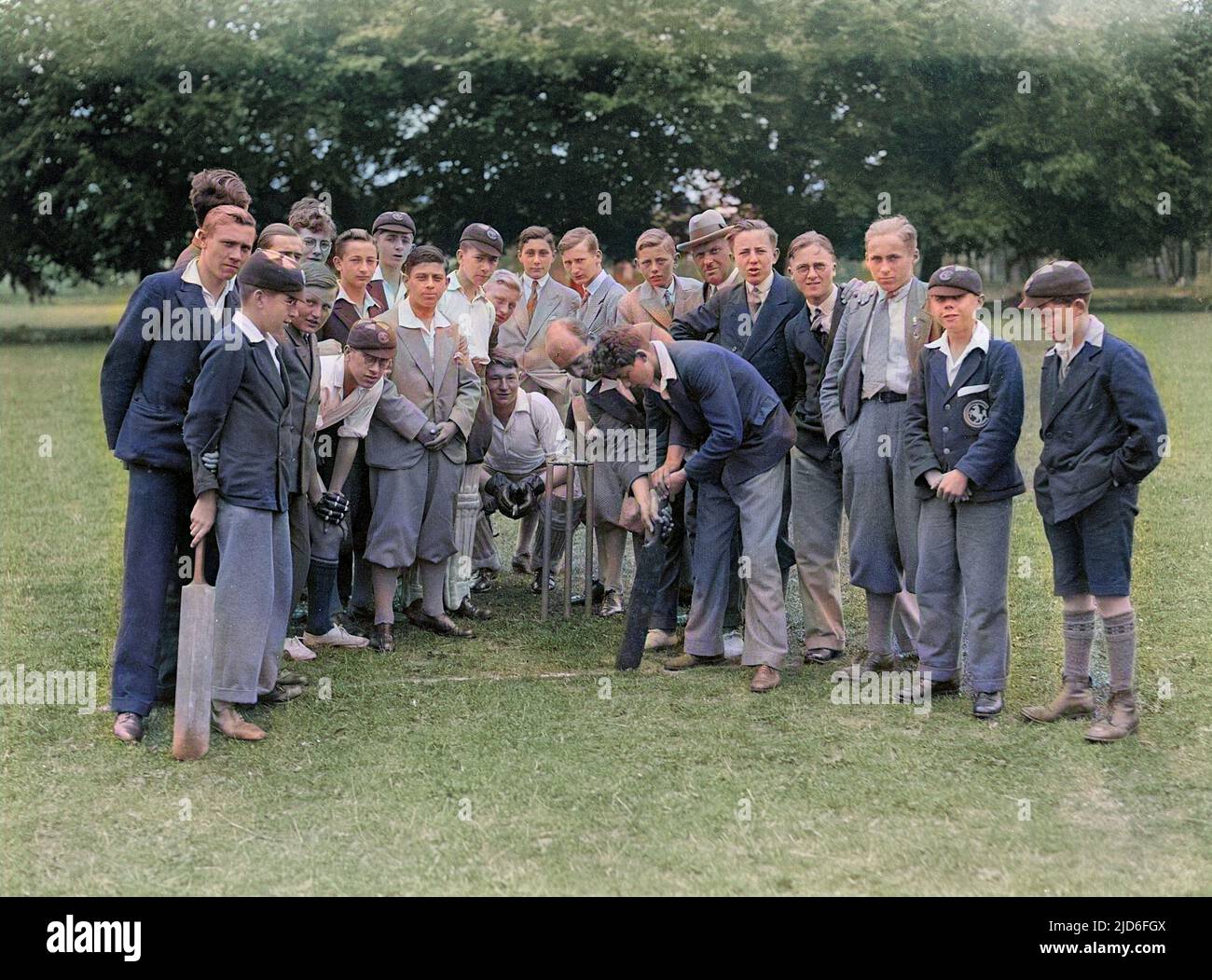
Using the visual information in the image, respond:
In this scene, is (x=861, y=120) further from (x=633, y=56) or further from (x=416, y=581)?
(x=416, y=581)

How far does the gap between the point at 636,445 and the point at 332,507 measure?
163 centimetres

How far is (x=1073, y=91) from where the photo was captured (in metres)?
35.1

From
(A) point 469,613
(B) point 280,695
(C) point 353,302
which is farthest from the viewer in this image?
(A) point 469,613

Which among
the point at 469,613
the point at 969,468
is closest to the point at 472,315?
the point at 469,613

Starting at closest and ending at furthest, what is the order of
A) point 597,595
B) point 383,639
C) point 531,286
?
point 383,639, point 597,595, point 531,286

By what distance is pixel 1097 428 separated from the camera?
5.88 meters

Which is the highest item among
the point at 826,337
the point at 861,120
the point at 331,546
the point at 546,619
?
the point at 861,120

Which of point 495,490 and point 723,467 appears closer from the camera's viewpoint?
point 723,467

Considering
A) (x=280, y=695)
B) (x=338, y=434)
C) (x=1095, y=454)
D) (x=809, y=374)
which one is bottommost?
(x=280, y=695)

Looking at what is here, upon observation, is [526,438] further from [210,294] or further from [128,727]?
[128,727]

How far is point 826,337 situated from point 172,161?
98.6ft

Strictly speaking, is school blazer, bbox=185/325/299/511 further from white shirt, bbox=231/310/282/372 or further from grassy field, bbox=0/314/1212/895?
grassy field, bbox=0/314/1212/895

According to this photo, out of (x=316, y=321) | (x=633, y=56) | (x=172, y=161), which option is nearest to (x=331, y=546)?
(x=316, y=321)

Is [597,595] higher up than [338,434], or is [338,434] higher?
[338,434]
